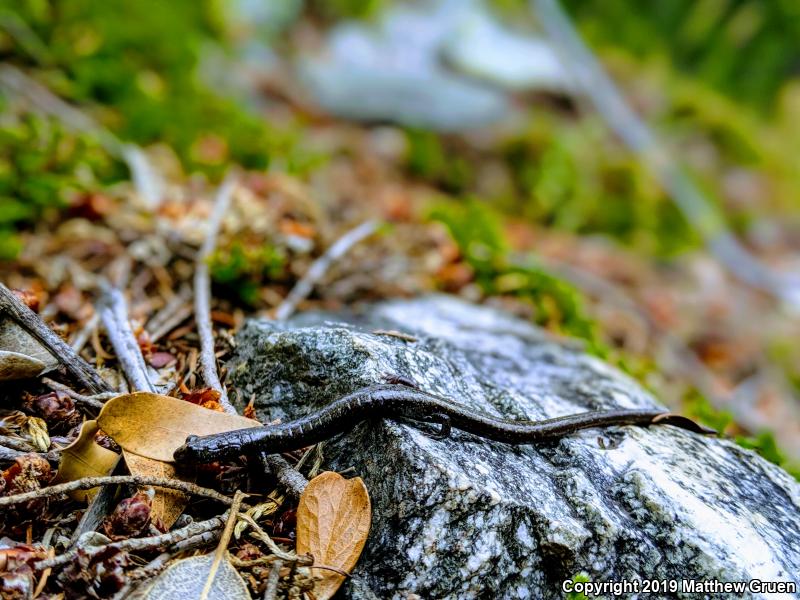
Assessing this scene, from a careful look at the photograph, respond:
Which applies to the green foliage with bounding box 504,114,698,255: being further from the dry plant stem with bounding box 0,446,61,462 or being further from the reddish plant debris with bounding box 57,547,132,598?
the reddish plant debris with bounding box 57,547,132,598

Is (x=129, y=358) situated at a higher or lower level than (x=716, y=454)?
lower

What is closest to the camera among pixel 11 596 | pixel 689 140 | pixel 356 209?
pixel 11 596

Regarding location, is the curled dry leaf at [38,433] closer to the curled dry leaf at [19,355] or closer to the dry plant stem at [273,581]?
the curled dry leaf at [19,355]

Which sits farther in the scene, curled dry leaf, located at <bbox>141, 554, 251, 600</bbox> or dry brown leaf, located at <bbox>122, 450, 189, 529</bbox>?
dry brown leaf, located at <bbox>122, 450, 189, 529</bbox>

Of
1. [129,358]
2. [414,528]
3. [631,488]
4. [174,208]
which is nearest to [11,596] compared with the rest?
[129,358]

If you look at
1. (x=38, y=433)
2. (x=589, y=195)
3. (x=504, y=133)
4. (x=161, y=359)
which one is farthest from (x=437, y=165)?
(x=38, y=433)

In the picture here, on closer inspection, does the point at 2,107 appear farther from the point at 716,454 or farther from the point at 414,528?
the point at 716,454

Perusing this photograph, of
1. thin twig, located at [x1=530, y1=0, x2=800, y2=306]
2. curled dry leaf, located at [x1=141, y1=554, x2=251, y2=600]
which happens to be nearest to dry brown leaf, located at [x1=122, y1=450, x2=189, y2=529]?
curled dry leaf, located at [x1=141, y1=554, x2=251, y2=600]
